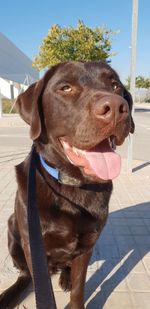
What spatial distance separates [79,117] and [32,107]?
13.3 inches

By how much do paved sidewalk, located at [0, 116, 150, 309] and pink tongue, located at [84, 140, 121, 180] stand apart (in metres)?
1.19

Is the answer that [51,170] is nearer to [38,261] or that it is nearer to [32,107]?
[32,107]

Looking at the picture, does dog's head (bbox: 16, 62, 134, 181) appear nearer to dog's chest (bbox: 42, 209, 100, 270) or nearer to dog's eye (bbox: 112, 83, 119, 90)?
dog's eye (bbox: 112, 83, 119, 90)

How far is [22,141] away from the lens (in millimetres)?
11266

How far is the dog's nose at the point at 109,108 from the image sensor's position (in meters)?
1.76

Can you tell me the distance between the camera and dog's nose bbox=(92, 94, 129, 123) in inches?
69.2

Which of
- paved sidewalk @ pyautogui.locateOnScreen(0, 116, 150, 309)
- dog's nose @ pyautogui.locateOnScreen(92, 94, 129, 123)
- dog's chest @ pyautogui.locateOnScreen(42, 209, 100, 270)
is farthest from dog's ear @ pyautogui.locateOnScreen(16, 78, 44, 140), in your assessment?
paved sidewalk @ pyautogui.locateOnScreen(0, 116, 150, 309)

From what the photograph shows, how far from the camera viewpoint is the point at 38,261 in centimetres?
183

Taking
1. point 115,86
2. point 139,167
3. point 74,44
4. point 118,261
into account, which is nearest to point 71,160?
point 115,86

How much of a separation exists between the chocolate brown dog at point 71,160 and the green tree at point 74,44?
2406 centimetres

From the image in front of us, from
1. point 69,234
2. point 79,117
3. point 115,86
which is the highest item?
point 115,86

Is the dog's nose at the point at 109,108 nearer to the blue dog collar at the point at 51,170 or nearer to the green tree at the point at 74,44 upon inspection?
the blue dog collar at the point at 51,170

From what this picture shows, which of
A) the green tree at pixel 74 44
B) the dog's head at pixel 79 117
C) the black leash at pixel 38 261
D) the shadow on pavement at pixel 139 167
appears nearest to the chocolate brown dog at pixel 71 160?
the dog's head at pixel 79 117

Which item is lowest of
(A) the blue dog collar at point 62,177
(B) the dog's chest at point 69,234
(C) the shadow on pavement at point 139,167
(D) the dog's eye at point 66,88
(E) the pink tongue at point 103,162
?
(C) the shadow on pavement at point 139,167
